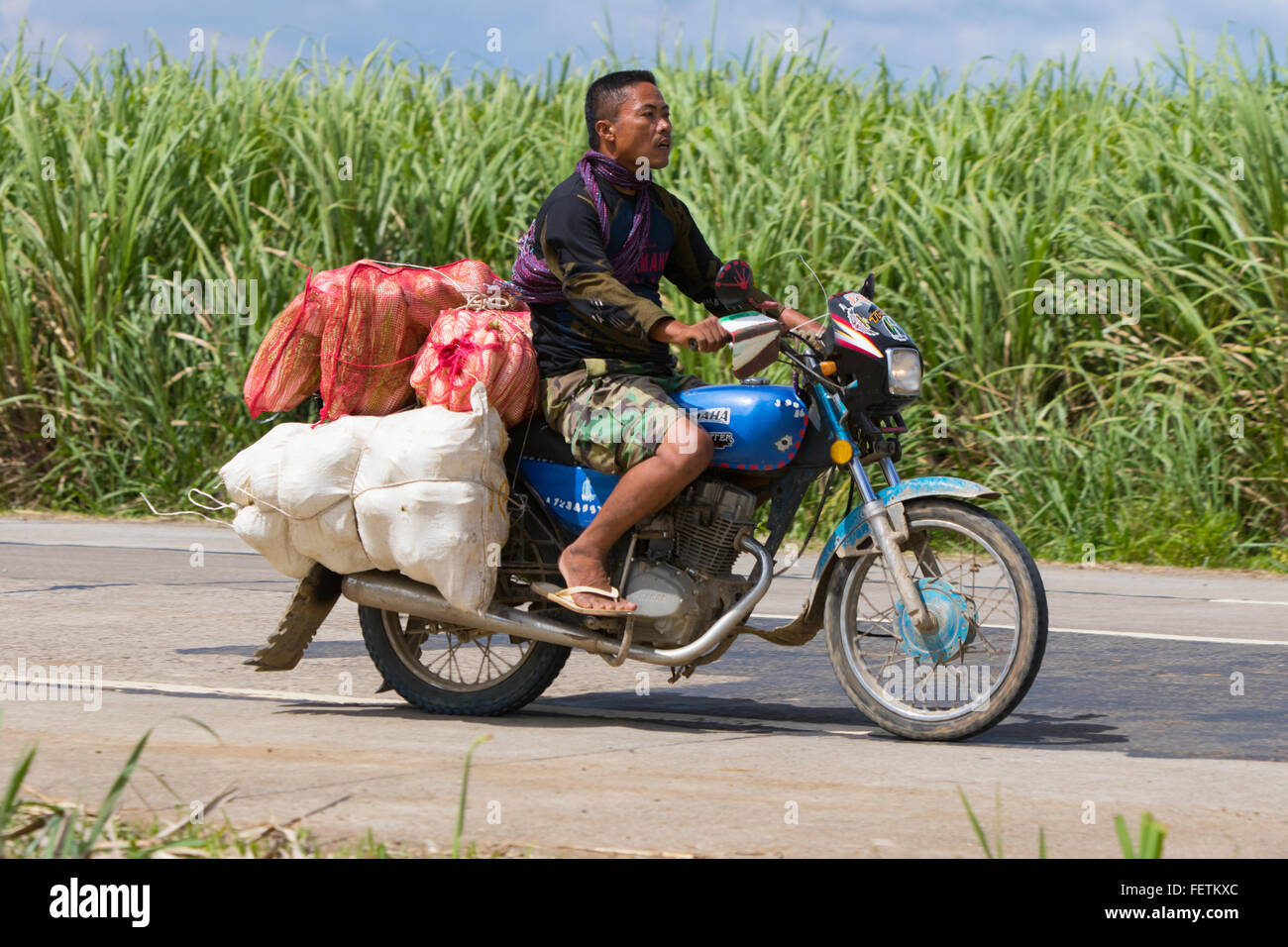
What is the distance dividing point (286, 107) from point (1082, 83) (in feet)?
23.0

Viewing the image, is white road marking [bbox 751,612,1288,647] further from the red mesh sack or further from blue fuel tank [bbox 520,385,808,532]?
the red mesh sack

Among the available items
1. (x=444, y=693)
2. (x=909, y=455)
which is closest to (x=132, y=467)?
(x=909, y=455)

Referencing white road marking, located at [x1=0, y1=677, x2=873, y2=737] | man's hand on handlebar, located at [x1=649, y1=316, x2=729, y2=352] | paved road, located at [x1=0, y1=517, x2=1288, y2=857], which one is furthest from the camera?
white road marking, located at [x1=0, y1=677, x2=873, y2=737]

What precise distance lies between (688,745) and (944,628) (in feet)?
2.94

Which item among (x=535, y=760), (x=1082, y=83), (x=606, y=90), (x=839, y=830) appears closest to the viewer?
(x=839, y=830)

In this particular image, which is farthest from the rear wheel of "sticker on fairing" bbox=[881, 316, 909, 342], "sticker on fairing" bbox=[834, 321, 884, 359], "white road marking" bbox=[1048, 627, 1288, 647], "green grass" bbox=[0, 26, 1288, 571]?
"green grass" bbox=[0, 26, 1288, 571]

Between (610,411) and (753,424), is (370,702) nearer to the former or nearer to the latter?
(610,411)

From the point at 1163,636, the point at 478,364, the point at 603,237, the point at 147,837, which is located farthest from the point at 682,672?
the point at 1163,636

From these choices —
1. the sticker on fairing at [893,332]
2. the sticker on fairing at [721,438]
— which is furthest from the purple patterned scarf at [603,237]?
the sticker on fairing at [893,332]

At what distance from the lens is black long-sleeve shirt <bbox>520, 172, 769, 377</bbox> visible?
18.6 ft

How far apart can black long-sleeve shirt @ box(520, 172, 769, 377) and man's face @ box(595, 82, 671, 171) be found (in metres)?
0.13
